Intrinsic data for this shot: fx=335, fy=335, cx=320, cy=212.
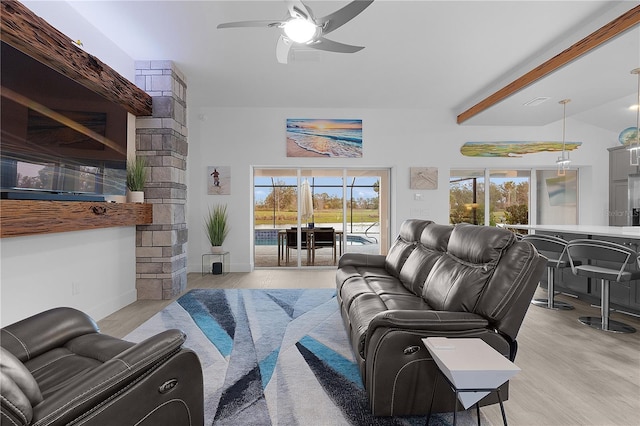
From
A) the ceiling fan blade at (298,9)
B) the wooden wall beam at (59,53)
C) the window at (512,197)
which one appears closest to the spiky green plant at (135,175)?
the wooden wall beam at (59,53)

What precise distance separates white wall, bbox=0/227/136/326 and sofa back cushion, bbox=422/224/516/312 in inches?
119

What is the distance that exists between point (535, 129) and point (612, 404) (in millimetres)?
5741

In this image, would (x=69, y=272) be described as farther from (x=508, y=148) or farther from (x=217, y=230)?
(x=508, y=148)

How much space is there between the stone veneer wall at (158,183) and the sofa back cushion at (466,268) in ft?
10.8

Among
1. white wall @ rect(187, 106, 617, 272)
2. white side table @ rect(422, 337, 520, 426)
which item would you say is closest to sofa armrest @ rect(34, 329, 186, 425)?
white side table @ rect(422, 337, 520, 426)

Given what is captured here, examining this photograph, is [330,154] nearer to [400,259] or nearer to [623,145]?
[400,259]

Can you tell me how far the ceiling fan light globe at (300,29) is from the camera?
2488 mm

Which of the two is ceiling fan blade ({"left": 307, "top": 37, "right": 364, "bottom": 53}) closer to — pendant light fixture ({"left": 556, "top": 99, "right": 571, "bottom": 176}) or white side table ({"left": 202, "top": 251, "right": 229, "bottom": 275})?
pendant light fixture ({"left": 556, "top": 99, "right": 571, "bottom": 176})

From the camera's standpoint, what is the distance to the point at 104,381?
112cm

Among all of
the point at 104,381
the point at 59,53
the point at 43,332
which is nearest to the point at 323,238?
the point at 59,53

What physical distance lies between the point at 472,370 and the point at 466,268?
87 cm

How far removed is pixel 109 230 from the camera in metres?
3.73

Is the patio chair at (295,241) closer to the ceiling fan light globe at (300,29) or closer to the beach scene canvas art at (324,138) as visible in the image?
the beach scene canvas art at (324,138)

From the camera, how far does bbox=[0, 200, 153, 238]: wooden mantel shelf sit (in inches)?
89.5
